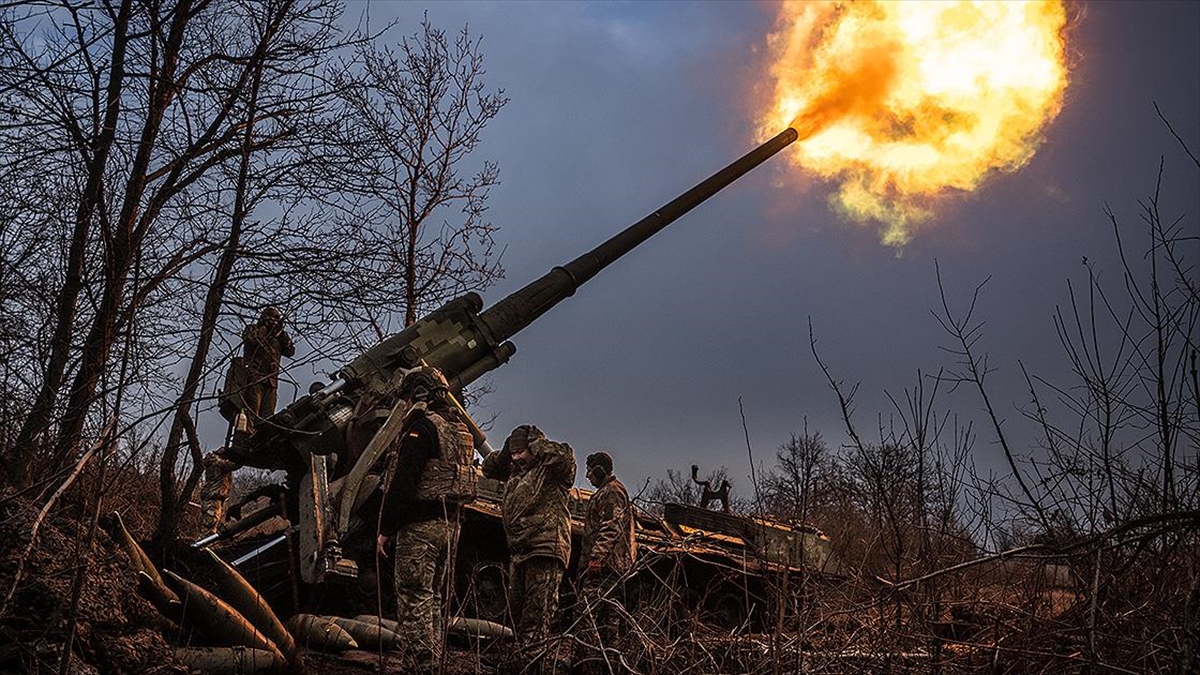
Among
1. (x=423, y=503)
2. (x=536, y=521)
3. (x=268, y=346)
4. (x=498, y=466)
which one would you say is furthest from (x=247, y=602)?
(x=268, y=346)

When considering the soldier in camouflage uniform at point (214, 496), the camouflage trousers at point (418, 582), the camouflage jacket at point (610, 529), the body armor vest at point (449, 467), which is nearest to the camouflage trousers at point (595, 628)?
the camouflage trousers at point (418, 582)

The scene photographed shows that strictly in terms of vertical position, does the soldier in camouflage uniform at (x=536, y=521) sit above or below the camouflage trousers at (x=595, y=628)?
above

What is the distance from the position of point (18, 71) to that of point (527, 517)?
4849 mm

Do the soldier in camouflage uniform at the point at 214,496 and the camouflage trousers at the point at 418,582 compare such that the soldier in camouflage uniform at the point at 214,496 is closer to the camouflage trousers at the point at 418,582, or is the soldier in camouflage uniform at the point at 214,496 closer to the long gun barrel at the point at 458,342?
the long gun barrel at the point at 458,342

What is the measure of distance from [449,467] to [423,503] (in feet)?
1.16

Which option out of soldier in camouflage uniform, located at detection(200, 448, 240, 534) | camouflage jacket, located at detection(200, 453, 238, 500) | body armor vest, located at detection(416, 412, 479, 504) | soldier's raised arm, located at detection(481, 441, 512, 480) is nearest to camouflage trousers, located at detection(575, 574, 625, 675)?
body armor vest, located at detection(416, 412, 479, 504)

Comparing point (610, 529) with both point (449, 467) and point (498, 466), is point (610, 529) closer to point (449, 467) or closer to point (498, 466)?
point (498, 466)

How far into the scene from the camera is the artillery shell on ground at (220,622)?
7.64 m

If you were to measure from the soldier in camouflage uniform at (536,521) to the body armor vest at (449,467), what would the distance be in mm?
485

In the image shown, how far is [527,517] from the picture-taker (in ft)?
29.5

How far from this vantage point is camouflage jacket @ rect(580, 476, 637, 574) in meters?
9.09

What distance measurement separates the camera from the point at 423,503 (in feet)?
27.2

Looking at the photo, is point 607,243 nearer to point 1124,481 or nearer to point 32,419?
point 32,419

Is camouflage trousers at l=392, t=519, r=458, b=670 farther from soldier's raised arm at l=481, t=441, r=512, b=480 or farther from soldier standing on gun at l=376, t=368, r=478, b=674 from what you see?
soldier's raised arm at l=481, t=441, r=512, b=480
